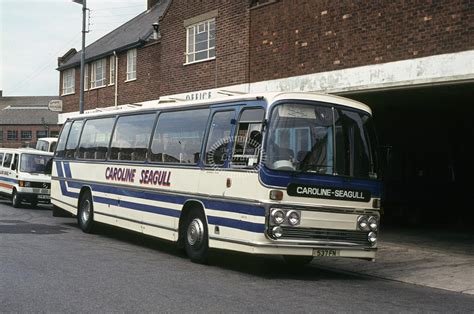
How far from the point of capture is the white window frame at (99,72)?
2991 cm

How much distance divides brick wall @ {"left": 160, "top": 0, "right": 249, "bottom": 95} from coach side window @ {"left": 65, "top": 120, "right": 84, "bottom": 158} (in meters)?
5.02

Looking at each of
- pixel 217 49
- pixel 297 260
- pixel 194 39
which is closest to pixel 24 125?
pixel 194 39

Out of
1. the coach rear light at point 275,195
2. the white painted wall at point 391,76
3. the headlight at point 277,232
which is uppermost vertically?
the white painted wall at point 391,76

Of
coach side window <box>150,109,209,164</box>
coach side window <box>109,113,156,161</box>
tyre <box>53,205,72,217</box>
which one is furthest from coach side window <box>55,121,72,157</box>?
coach side window <box>150,109,209,164</box>

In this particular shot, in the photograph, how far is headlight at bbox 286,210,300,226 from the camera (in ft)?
30.0

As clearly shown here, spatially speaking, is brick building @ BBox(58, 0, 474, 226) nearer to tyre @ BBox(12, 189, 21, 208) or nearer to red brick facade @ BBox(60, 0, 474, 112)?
red brick facade @ BBox(60, 0, 474, 112)

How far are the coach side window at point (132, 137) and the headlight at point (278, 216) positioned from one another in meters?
4.18

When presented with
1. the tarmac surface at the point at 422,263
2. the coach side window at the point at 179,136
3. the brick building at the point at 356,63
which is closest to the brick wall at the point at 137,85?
the brick building at the point at 356,63

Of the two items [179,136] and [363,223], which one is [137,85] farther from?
[363,223]

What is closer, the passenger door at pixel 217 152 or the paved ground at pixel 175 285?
the paved ground at pixel 175 285

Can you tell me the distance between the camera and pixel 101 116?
15.0 metres

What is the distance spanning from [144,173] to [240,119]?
3.18m

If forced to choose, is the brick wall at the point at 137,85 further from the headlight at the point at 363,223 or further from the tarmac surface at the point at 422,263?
the headlight at the point at 363,223

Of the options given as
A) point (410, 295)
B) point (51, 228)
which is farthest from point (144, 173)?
point (410, 295)
